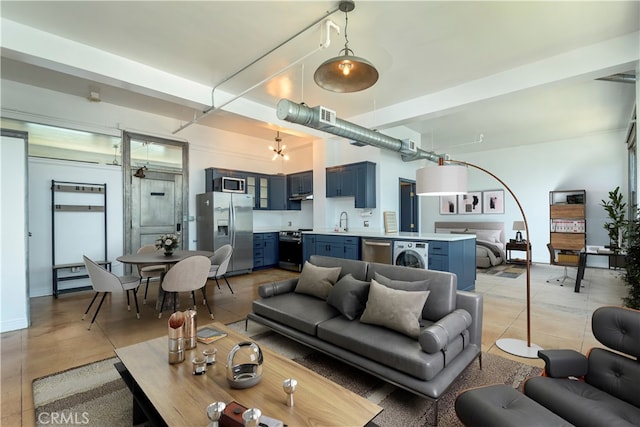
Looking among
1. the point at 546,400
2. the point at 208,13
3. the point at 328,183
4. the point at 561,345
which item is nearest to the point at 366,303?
the point at 546,400

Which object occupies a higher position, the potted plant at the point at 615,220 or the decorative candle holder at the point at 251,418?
the potted plant at the point at 615,220

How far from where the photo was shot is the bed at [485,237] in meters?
7.06

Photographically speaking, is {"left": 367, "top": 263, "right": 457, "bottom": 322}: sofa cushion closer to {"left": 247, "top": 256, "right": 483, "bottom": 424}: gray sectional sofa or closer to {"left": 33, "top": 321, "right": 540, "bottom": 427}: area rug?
{"left": 247, "top": 256, "right": 483, "bottom": 424}: gray sectional sofa

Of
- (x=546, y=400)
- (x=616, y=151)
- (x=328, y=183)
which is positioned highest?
(x=616, y=151)

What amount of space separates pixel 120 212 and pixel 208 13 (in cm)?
431

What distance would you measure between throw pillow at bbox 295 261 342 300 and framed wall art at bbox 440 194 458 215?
23.8ft

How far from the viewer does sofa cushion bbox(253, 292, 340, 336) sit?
8.84 feet

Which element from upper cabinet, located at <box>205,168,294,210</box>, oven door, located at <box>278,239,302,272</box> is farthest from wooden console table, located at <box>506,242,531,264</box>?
upper cabinet, located at <box>205,168,294,210</box>

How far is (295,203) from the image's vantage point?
8.05m

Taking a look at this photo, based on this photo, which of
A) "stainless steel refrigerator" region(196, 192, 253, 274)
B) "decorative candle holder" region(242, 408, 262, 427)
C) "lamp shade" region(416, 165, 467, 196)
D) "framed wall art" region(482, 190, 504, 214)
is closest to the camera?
"decorative candle holder" region(242, 408, 262, 427)

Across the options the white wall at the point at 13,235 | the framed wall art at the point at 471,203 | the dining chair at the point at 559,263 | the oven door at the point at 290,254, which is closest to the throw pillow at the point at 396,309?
the white wall at the point at 13,235

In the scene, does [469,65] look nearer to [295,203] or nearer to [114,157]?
[295,203]

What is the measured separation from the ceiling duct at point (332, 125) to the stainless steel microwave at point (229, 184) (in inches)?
115

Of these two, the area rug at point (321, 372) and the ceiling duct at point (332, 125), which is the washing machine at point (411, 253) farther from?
the area rug at point (321, 372)
